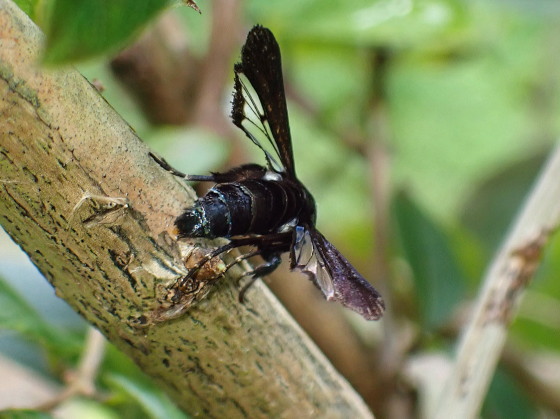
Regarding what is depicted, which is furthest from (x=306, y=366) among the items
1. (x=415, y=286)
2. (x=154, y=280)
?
(x=415, y=286)

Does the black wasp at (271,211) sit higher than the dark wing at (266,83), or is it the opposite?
the dark wing at (266,83)

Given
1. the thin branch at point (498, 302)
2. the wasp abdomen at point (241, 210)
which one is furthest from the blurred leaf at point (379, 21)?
the wasp abdomen at point (241, 210)

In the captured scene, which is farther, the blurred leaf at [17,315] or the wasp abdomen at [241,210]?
the blurred leaf at [17,315]

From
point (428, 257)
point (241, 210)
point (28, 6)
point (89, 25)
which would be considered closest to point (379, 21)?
point (428, 257)

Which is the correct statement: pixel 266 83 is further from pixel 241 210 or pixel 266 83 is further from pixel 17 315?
pixel 17 315

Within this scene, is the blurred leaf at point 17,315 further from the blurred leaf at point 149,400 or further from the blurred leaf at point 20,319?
the blurred leaf at point 149,400

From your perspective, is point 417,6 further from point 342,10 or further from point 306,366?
point 306,366

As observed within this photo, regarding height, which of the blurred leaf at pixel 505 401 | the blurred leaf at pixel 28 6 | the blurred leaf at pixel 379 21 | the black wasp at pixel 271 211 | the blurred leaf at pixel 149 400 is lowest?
the blurred leaf at pixel 505 401
